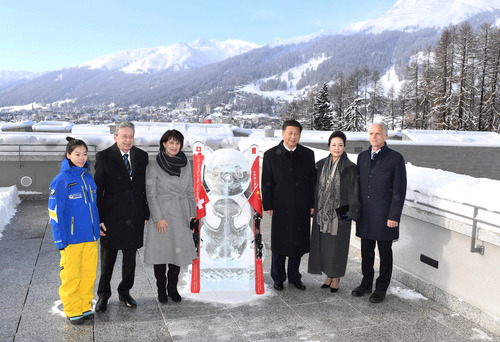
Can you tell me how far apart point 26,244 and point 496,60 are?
38.0 m

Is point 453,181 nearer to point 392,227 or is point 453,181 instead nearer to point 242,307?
point 392,227

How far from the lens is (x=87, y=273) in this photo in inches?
143

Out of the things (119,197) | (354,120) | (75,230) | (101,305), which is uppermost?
(354,120)

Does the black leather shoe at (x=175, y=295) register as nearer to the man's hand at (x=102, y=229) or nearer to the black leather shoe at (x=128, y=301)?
the black leather shoe at (x=128, y=301)

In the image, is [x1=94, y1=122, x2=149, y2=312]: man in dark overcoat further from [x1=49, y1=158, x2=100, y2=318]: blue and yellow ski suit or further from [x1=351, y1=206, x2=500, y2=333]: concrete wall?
[x1=351, y1=206, x2=500, y2=333]: concrete wall

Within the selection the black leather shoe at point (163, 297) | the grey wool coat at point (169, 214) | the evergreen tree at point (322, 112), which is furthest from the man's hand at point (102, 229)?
the evergreen tree at point (322, 112)

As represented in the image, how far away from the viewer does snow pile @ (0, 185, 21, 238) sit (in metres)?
6.89

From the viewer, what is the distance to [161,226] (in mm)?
3900

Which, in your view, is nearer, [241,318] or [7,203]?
[241,318]

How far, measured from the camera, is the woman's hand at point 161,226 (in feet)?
12.7

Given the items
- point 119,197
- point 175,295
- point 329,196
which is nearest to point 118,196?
point 119,197

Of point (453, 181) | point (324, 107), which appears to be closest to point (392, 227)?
point (453, 181)

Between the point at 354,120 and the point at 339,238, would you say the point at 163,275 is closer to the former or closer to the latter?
the point at 339,238

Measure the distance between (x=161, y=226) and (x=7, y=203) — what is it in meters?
5.07
